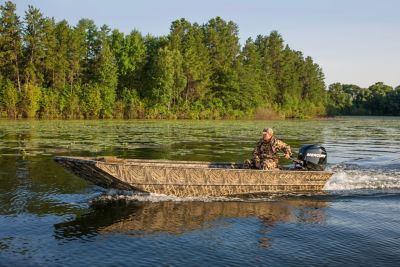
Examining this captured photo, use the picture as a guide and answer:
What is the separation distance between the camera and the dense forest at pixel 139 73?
2333 inches

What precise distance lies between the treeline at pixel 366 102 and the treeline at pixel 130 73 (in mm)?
41642

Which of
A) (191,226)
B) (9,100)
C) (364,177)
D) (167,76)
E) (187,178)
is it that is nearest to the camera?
(191,226)

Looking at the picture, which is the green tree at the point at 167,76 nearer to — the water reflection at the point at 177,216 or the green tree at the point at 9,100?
the green tree at the point at 9,100

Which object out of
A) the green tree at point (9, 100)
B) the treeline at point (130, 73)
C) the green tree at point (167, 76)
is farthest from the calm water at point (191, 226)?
the green tree at point (167, 76)

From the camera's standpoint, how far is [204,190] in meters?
12.3

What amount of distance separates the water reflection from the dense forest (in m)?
48.5

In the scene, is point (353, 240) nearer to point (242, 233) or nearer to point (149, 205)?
point (242, 233)

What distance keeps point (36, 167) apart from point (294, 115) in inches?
3501

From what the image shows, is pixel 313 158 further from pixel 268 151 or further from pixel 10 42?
pixel 10 42

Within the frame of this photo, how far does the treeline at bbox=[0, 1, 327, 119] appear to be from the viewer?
194 feet

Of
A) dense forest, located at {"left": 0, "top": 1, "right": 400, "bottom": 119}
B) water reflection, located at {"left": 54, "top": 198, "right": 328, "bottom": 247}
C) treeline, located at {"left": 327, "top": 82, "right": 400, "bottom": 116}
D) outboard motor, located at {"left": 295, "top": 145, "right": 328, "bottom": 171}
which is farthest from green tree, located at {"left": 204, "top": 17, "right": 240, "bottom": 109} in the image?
water reflection, located at {"left": 54, "top": 198, "right": 328, "bottom": 247}

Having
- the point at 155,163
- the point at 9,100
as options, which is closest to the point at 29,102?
the point at 9,100

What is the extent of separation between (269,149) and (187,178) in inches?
121

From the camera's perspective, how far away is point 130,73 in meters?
75.8
